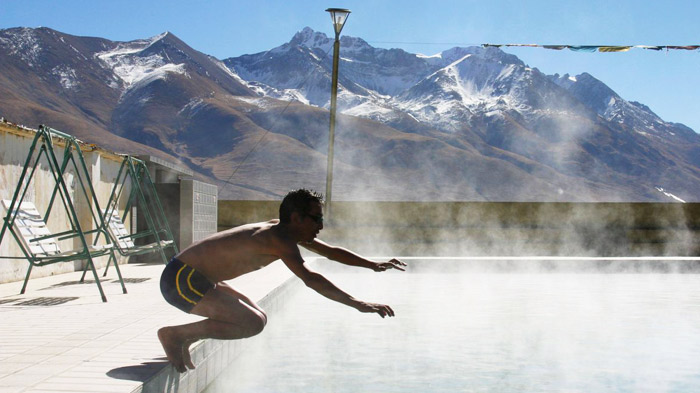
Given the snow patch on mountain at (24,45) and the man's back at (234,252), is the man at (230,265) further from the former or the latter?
the snow patch on mountain at (24,45)

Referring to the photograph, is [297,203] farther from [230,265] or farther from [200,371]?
[200,371]

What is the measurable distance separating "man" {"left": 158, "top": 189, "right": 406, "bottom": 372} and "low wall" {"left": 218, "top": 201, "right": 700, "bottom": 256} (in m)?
11.3

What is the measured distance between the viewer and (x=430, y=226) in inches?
608

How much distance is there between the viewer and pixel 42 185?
8.54 meters

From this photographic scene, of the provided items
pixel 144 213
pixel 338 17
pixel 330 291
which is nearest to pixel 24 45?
pixel 338 17

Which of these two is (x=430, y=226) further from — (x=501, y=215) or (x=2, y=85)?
(x=2, y=85)

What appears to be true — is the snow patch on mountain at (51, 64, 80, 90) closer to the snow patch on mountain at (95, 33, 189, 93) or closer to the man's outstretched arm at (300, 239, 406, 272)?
the snow patch on mountain at (95, 33, 189, 93)

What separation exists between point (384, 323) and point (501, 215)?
351 inches

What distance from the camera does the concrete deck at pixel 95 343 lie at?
2984mm

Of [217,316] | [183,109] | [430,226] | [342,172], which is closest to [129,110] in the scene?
[183,109]

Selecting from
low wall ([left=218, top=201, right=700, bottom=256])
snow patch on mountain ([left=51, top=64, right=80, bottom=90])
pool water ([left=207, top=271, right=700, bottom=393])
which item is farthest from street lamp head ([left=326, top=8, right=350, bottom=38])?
snow patch on mountain ([left=51, top=64, right=80, bottom=90])

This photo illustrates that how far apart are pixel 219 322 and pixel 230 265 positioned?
11.4 inches

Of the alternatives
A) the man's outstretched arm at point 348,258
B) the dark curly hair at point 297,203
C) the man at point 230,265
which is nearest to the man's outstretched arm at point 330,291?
the man at point 230,265

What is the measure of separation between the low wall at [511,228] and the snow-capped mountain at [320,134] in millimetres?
97736
